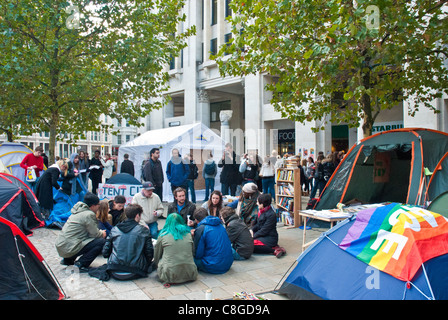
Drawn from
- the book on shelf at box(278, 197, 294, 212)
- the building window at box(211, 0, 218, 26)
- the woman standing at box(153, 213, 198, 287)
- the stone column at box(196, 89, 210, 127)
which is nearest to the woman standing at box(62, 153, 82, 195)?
the woman standing at box(153, 213, 198, 287)

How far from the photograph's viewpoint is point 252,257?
6.16 meters

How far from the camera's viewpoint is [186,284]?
4.82 m

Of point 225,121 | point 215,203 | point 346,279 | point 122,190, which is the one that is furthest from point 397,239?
point 225,121

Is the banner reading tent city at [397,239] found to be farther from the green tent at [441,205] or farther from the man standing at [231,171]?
the man standing at [231,171]

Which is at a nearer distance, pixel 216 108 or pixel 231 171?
pixel 231 171

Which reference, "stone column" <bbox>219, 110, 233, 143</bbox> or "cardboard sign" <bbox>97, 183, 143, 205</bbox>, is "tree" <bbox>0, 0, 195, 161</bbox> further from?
"stone column" <bbox>219, 110, 233, 143</bbox>

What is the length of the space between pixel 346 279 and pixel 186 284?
2.21 meters

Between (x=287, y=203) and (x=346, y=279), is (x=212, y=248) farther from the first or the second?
(x=287, y=203)

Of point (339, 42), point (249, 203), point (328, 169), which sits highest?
point (339, 42)

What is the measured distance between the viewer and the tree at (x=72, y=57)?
10266 mm

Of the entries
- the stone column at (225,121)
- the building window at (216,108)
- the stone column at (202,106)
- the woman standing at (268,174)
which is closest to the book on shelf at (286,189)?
the woman standing at (268,174)

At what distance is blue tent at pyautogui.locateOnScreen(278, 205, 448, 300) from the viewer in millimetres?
3350
